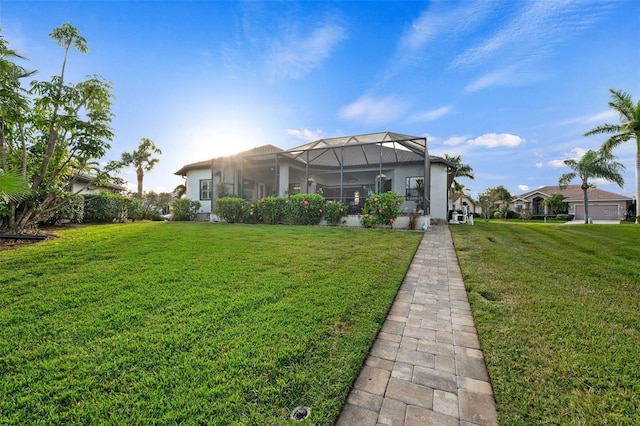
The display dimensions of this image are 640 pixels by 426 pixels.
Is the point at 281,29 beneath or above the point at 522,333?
above

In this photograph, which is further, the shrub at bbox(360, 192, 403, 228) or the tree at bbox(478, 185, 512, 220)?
the tree at bbox(478, 185, 512, 220)

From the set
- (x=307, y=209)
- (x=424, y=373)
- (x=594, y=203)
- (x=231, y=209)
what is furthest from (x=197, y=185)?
(x=594, y=203)

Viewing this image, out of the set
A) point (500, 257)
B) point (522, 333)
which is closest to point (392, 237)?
point (500, 257)

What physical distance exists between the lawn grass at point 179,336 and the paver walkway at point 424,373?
0.49 ft

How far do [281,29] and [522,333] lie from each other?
34.0ft

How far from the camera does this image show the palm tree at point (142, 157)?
2347 cm

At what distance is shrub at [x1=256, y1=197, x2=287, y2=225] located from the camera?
12.5 m

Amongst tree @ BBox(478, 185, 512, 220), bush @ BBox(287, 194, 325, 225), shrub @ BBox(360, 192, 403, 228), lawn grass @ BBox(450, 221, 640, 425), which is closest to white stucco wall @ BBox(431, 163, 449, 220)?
shrub @ BBox(360, 192, 403, 228)

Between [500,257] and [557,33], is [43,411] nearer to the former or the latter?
[500,257]

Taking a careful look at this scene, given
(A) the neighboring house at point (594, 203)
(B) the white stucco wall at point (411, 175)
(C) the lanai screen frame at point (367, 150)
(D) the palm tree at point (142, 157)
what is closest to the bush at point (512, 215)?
(A) the neighboring house at point (594, 203)

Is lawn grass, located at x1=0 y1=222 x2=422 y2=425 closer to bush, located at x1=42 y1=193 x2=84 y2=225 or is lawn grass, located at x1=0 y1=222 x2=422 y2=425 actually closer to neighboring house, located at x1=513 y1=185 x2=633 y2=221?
bush, located at x1=42 y1=193 x2=84 y2=225

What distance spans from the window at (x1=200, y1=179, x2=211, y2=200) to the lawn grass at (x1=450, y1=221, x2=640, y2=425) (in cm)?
1630

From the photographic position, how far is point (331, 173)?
62.1ft

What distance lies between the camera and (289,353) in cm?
228
